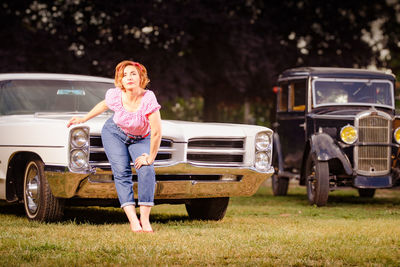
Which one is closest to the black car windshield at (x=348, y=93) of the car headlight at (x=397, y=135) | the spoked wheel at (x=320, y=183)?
the car headlight at (x=397, y=135)

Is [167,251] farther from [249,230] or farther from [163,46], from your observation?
[163,46]

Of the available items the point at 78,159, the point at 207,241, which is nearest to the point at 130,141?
the point at 78,159

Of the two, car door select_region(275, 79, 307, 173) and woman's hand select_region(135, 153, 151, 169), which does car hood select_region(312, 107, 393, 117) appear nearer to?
car door select_region(275, 79, 307, 173)

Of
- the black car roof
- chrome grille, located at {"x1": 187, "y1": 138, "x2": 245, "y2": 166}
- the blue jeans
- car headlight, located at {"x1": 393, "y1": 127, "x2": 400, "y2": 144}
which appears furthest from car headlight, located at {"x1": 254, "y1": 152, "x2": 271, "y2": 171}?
the black car roof

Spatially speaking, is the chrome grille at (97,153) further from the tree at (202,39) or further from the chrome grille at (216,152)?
the tree at (202,39)

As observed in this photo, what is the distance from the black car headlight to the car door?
6.03 m

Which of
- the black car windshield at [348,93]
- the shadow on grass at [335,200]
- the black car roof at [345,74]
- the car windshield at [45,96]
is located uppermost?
the black car roof at [345,74]

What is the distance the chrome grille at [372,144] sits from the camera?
11.3 metres

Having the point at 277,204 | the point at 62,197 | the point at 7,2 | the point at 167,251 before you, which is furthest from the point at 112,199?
the point at 7,2

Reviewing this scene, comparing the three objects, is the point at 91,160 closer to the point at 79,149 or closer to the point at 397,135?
the point at 79,149

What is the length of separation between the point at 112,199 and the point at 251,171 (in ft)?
4.77

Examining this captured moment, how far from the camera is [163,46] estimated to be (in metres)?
21.5

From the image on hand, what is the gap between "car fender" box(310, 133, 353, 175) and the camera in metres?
11.1

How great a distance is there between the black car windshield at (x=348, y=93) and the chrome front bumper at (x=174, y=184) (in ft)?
15.3
